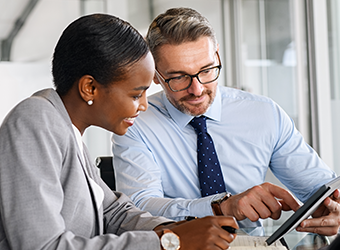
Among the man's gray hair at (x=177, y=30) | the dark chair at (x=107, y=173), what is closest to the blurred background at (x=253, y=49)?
the dark chair at (x=107, y=173)

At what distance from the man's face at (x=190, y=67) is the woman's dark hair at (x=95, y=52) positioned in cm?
60

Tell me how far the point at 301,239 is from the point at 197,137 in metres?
0.61

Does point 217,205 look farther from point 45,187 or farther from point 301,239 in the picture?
point 45,187

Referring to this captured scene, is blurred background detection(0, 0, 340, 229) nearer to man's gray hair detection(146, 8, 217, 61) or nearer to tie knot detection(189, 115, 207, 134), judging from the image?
man's gray hair detection(146, 8, 217, 61)

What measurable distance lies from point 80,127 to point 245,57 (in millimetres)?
3764

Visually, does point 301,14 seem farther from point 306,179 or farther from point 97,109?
point 97,109

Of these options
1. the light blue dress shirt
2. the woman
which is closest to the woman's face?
the woman

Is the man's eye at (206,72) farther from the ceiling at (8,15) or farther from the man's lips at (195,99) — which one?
the ceiling at (8,15)

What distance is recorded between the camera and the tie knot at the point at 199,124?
1639 millimetres

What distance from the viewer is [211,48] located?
1.61 meters

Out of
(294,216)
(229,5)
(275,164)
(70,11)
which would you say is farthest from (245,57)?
(294,216)

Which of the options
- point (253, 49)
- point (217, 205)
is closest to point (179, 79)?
point (217, 205)

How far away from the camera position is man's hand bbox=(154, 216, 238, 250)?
831 mm

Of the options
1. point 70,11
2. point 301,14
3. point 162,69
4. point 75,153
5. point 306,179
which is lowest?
point 306,179
